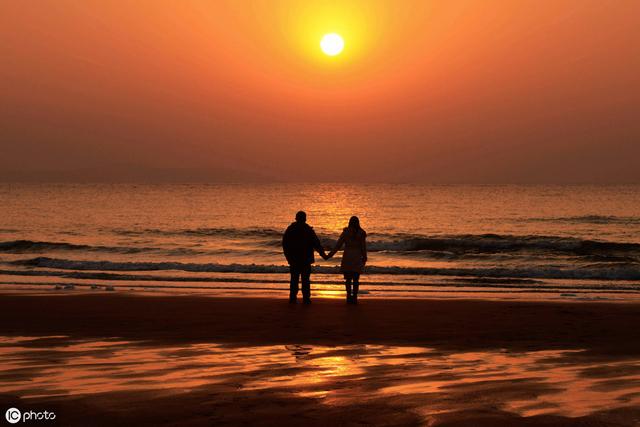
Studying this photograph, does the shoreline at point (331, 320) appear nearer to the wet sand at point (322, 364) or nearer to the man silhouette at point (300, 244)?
the wet sand at point (322, 364)

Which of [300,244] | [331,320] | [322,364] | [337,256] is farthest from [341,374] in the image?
[337,256]

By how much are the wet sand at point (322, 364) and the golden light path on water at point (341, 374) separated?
0.06ft

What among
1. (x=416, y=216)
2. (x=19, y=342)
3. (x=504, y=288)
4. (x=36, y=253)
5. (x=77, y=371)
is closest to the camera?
(x=77, y=371)

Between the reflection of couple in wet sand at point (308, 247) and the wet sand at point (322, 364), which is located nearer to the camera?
the wet sand at point (322, 364)

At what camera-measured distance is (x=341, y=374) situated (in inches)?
329

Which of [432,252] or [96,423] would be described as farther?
[432,252]

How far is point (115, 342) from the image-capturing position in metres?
10.9

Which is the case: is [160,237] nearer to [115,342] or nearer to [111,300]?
[111,300]

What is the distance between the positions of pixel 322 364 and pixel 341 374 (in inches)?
27.0

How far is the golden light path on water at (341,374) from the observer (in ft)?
23.5

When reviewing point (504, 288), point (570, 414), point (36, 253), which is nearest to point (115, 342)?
point (570, 414)

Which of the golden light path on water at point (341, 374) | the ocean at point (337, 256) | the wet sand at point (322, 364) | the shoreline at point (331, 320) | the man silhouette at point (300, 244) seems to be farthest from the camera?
the ocean at point (337, 256)

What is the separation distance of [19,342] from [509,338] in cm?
681

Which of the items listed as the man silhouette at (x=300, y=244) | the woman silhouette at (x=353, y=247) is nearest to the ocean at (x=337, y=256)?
the woman silhouette at (x=353, y=247)
